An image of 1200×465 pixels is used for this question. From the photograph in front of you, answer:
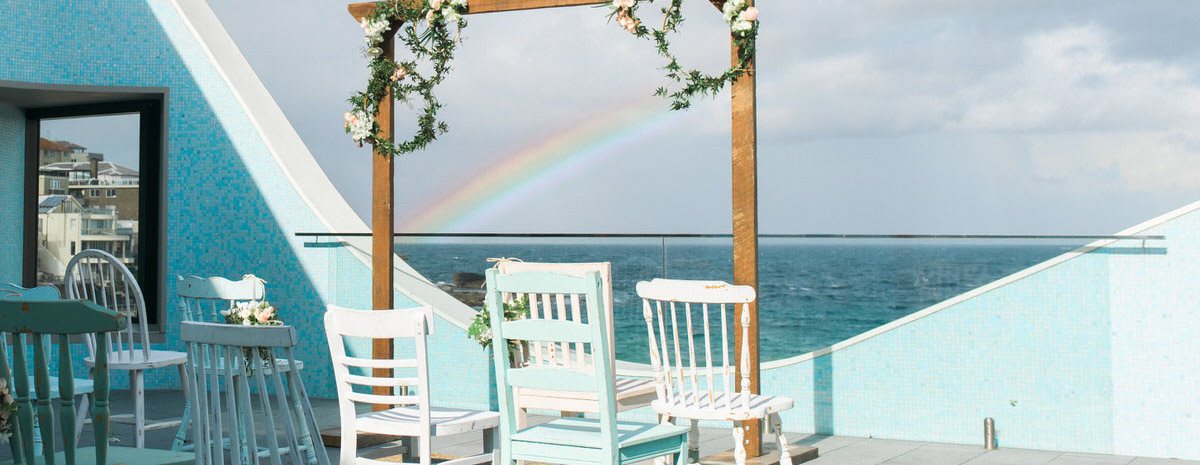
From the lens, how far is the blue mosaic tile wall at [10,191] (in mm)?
6512

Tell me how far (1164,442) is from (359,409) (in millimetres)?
4210

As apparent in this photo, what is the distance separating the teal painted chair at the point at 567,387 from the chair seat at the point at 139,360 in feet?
6.33

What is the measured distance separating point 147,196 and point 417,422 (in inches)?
171

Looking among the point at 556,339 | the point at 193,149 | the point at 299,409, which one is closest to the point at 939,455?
the point at 556,339

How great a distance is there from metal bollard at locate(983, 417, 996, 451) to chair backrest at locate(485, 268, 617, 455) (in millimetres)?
2540

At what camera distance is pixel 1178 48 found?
28672 mm

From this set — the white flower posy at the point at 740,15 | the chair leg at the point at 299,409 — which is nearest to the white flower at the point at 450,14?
the white flower posy at the point at 740,15

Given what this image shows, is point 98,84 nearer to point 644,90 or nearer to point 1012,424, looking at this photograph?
point 1012,424

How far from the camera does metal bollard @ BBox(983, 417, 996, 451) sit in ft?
14.8

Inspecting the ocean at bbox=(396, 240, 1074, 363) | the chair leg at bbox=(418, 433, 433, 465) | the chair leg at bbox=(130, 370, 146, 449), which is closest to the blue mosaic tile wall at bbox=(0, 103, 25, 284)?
the ocean at bbox=(396, 240, 1074, 363)

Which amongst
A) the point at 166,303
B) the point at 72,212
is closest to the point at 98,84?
the point at 72,212

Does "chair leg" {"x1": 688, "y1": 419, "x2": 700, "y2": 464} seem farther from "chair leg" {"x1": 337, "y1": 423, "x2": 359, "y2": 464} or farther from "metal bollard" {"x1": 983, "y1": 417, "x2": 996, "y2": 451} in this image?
"metal bollard" {"x1": 983, "y1": 417, "x2": 996, "y2": 451}

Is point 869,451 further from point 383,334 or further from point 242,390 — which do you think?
point 242,390

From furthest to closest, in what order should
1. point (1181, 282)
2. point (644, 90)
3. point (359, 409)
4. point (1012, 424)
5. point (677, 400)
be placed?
point (644, 90), point (359, 409), point (1012, 424), point (1181, 282), point (677, 400)
